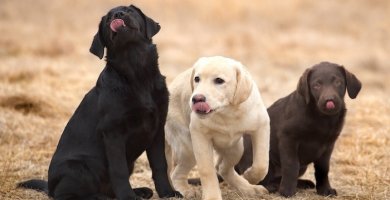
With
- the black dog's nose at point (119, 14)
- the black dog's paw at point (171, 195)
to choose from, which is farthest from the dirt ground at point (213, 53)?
the black dog's nose at point (119, 14)

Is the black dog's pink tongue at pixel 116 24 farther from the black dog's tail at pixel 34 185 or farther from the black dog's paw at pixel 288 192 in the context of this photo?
the black dog's paw at pixel 288 192

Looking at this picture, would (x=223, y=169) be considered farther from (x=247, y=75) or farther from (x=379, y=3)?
(x=379, y=3)

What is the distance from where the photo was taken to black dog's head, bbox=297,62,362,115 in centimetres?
622

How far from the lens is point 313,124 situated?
6.45m

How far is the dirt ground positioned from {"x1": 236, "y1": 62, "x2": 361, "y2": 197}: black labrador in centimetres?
24

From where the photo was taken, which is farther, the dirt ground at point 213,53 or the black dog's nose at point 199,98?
the dirt ground at point 213,53

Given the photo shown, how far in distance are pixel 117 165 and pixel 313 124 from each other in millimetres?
1828

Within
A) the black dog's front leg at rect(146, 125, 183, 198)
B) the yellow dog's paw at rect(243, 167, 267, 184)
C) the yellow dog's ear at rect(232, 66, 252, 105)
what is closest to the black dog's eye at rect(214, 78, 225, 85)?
the yellow dog's ear at rect(232, 66, 252, 105)

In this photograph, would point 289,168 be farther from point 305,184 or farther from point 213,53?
point 213,53

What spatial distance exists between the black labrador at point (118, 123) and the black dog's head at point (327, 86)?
1333 millimetres

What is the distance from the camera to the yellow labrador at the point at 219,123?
231 inches

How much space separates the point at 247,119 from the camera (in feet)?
19.9

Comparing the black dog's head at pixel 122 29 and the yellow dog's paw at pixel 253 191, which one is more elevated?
the black dog's head at pixel 122 29

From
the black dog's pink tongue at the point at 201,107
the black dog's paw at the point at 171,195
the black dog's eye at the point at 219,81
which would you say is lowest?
the black dog's paw at the point at 171,195
